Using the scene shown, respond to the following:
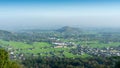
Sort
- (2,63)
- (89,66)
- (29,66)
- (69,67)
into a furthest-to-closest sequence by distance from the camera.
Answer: (29,66) < (89,66) < (69,67) < (2,63)

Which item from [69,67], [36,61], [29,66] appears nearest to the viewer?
[69,67]

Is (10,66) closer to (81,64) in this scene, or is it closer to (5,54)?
(5,54)

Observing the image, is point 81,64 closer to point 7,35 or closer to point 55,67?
point 55,67

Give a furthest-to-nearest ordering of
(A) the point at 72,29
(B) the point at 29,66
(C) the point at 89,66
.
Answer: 1. (A) the point at 72,29
2. (B) the point at 29,66
3. (C) the point at 89,66

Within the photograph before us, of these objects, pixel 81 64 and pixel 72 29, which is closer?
pixel 81 64

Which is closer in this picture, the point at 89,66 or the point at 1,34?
the point at 89,66

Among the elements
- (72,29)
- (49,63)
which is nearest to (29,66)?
(49,63)

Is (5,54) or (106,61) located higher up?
(5,54)

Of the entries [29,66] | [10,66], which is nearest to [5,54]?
[10,66]

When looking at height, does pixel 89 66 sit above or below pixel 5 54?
below
